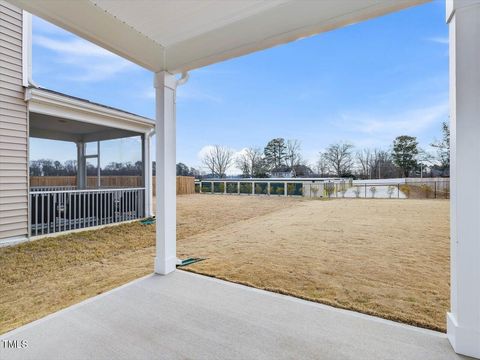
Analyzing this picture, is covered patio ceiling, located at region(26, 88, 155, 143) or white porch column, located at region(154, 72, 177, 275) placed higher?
covered patio ceiling, located at region(26, 88, 155, 143)

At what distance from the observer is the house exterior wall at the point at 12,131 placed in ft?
14.8

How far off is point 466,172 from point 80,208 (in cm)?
683

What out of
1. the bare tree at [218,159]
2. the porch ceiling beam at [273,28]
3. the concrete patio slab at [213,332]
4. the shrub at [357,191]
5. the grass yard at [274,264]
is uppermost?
the bare tree at [218,159]

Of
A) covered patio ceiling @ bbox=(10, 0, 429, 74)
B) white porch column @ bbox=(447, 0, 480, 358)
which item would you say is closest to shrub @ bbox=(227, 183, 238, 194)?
covered patio ceiling @ bbox=(10, 0, 429, 74)

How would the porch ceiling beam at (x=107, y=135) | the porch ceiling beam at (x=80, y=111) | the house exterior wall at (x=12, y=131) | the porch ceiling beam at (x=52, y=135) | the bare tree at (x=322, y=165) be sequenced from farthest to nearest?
the bare tree at (x=322, y=165) → the porch ceiling beam at (x=107, y=135) → the porch ceiling beam at (x=52, y=135) → the porch ceiling beam at (x=80, y=111) → the house exterior wall at (x=12, y=131)

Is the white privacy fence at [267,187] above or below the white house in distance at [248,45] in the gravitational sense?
below

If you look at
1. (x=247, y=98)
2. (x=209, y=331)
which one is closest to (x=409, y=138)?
(x=247, y=98)

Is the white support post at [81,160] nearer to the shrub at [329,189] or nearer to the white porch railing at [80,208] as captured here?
the white porch railing at [80,208]

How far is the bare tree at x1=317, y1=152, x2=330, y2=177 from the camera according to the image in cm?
2823

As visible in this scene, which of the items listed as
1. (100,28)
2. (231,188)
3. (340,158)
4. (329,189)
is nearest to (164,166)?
(100,28)

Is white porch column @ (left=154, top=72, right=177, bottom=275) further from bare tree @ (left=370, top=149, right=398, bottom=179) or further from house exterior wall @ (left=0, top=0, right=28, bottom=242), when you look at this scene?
bare tree @ (left=370, top=149, right=398, bottom=179)

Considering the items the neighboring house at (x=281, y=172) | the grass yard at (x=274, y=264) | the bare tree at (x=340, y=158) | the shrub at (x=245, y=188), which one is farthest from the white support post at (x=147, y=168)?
the bare tree at (x=340, y=158)

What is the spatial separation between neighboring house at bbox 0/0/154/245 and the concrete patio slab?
3.78 m

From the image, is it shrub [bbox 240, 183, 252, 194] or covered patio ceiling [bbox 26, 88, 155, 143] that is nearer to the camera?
covered patio ceiling [bbox 26, 88, 155, 143]
